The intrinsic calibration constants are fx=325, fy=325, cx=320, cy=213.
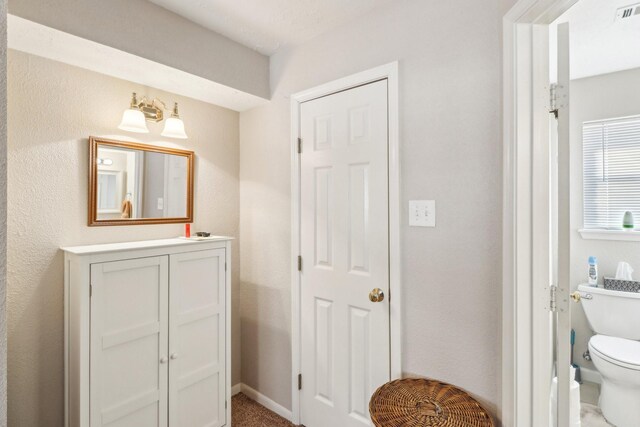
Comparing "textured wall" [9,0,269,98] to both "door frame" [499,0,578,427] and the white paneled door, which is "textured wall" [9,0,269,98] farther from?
"door frame" [499,0,578,427]

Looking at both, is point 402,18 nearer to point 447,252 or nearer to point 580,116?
point 447,252

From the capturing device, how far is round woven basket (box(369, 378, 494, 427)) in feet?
4.11

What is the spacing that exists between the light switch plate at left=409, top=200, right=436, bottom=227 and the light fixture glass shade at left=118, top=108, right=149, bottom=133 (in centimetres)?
158

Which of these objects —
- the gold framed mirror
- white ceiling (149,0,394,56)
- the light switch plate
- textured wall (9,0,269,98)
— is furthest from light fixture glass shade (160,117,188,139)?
the light switch plate

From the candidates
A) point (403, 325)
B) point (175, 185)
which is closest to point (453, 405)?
point (403, 325)

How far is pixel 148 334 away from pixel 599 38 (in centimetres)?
307

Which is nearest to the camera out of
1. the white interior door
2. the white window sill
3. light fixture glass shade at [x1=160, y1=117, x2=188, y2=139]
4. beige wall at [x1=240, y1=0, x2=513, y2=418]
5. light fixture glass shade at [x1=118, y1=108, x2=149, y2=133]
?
the white interior door

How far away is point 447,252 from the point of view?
1.53m

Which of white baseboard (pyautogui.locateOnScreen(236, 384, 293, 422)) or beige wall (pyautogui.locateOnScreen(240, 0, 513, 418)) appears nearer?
beige wall (pyautogui.locateOnScreen(240, 0, 513, 418))

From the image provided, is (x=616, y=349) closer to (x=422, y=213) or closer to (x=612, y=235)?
(x=612, y=235)

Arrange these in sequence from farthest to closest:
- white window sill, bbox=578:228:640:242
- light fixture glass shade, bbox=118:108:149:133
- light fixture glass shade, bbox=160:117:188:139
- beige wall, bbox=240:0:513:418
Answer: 1. white window sill, bbox=578:228:640:242
2. light fixture glass shade, bbox=160:117:188:139
3. light fixture glass shade, bbox=118:108:149:133
4. beige wall, bbox=240:0:513:418

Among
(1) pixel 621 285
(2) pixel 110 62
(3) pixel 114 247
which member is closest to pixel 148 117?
(2) pixel 110 62

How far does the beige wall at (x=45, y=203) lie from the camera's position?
160cm

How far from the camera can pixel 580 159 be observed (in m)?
2.54
